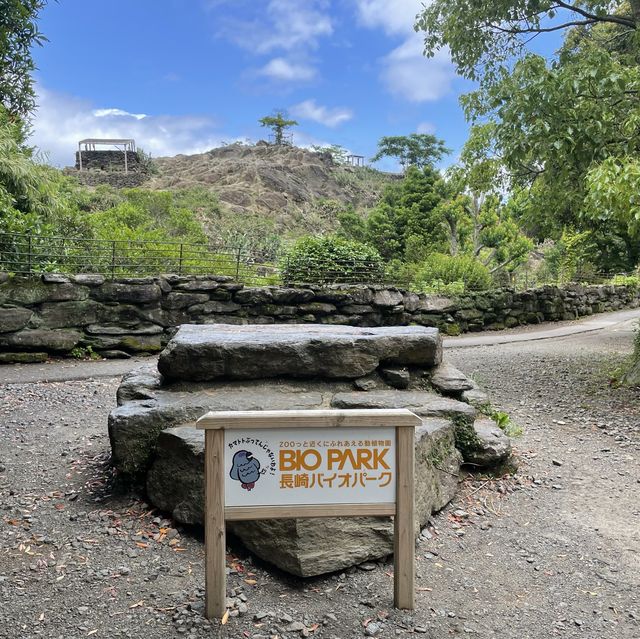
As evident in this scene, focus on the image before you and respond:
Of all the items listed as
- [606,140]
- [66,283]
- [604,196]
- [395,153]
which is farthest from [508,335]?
[395,153]

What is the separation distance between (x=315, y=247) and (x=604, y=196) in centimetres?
683

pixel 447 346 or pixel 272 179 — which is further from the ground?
pixel 272 179

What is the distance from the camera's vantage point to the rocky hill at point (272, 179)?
4309cm

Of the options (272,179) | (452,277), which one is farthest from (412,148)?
(452,277)

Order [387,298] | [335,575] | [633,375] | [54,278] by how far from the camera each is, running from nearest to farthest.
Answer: [335,575]
[633,375]
[54,278]
[387,298]

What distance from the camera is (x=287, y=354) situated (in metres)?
3.85

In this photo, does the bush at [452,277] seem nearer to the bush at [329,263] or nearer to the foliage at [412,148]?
the bush at [329,263]

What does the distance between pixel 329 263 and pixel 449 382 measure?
6855 millimetres

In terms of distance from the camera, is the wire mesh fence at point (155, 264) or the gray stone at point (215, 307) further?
the gray stone at point (215, 307)

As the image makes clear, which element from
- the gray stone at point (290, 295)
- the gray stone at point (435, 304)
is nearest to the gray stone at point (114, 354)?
the gray stone at point (290, 295)

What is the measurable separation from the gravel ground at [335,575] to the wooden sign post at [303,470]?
0.29 meters

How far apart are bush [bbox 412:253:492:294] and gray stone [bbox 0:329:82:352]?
26.4ft

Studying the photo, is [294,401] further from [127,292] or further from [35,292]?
[35,292]

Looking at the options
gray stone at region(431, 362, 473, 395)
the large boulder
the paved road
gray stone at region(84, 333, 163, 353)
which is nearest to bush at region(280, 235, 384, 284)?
the paved road
